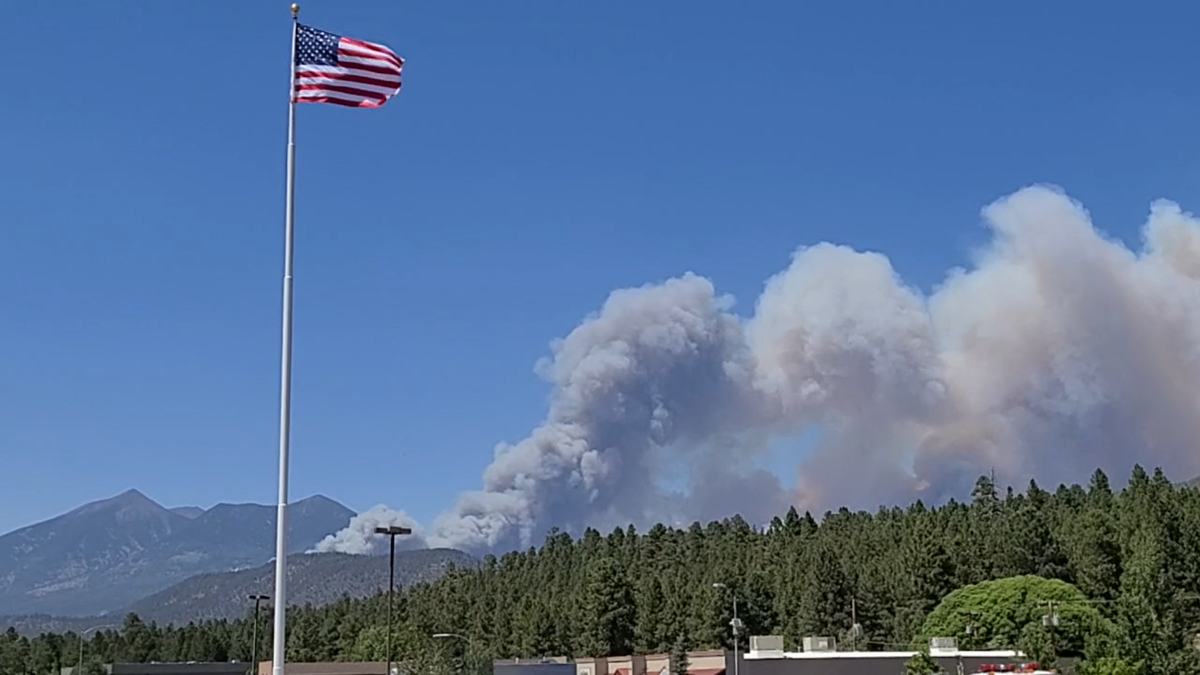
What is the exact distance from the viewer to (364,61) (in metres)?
27.5

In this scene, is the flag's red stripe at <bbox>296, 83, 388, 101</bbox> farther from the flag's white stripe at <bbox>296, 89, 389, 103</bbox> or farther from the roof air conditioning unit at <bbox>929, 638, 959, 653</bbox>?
the roof air conditioning unit at <bbox>929, 638, 959, 653</bbox>

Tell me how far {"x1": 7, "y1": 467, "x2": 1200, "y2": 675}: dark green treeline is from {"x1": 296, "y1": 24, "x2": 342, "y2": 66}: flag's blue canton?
6274 cm

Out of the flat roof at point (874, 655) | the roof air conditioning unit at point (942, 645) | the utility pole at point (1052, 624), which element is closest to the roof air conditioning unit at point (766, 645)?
the flat roof at point (874, 655)

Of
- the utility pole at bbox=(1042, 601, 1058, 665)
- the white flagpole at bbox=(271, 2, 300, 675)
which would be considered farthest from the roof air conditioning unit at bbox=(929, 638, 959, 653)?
the white flagpole at bbox=(271, 2, 300, 675)

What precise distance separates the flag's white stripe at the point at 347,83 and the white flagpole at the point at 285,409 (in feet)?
0.84

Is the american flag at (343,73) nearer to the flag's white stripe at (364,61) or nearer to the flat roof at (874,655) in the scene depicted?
the flag's white stripe at (364,61)

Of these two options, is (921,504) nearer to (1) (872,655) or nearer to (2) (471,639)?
(2) (471,639)

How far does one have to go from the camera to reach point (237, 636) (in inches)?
7323

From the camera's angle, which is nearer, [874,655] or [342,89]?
[342,89]

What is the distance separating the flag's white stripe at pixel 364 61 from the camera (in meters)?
27.5

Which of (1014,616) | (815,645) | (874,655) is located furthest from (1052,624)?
(1014,616)

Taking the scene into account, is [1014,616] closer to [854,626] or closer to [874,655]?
[854,626]

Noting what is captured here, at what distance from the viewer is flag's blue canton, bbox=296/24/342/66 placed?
2753cm

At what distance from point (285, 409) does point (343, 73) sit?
6.16 meters
